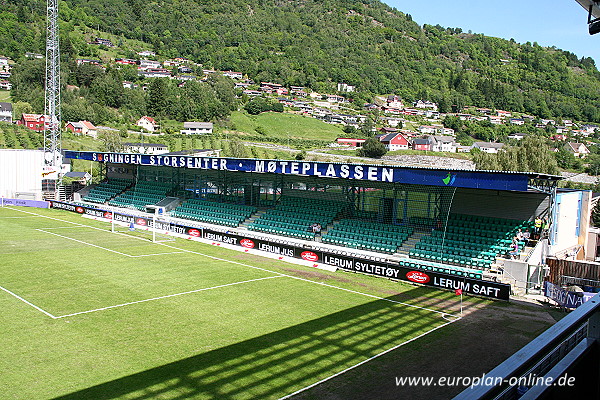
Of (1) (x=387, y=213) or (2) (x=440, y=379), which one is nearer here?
(2) (x=440, y=379)

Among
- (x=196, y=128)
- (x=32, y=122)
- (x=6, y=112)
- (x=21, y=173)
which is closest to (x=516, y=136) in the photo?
(x=196, y=128)

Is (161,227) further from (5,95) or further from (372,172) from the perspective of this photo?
(5,95)

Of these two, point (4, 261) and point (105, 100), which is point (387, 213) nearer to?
point (4, 261)

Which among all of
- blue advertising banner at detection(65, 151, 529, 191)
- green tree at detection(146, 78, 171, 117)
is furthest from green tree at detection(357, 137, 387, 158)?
blue advertising banner at detection(65, 151, 529, 191)

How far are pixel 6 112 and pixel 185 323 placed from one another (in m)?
109

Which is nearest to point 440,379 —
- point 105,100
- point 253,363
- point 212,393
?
point 253,363

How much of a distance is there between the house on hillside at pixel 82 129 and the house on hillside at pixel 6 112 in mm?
14624

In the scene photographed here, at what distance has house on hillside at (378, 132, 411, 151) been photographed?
119281 mm

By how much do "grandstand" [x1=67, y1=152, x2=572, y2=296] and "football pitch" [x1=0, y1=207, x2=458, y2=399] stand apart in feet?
16.1

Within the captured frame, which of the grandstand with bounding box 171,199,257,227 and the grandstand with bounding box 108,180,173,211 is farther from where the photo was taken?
the grandstand with bounding box 108,180,173,211

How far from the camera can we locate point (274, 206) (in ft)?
135

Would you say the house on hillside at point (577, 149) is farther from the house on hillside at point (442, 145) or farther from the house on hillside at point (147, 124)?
the house on hillside at point (147, 124)

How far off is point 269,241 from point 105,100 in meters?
114

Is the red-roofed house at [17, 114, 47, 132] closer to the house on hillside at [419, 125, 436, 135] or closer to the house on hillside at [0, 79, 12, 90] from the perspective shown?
the house on hillside at [0, 79, 12, 90]
